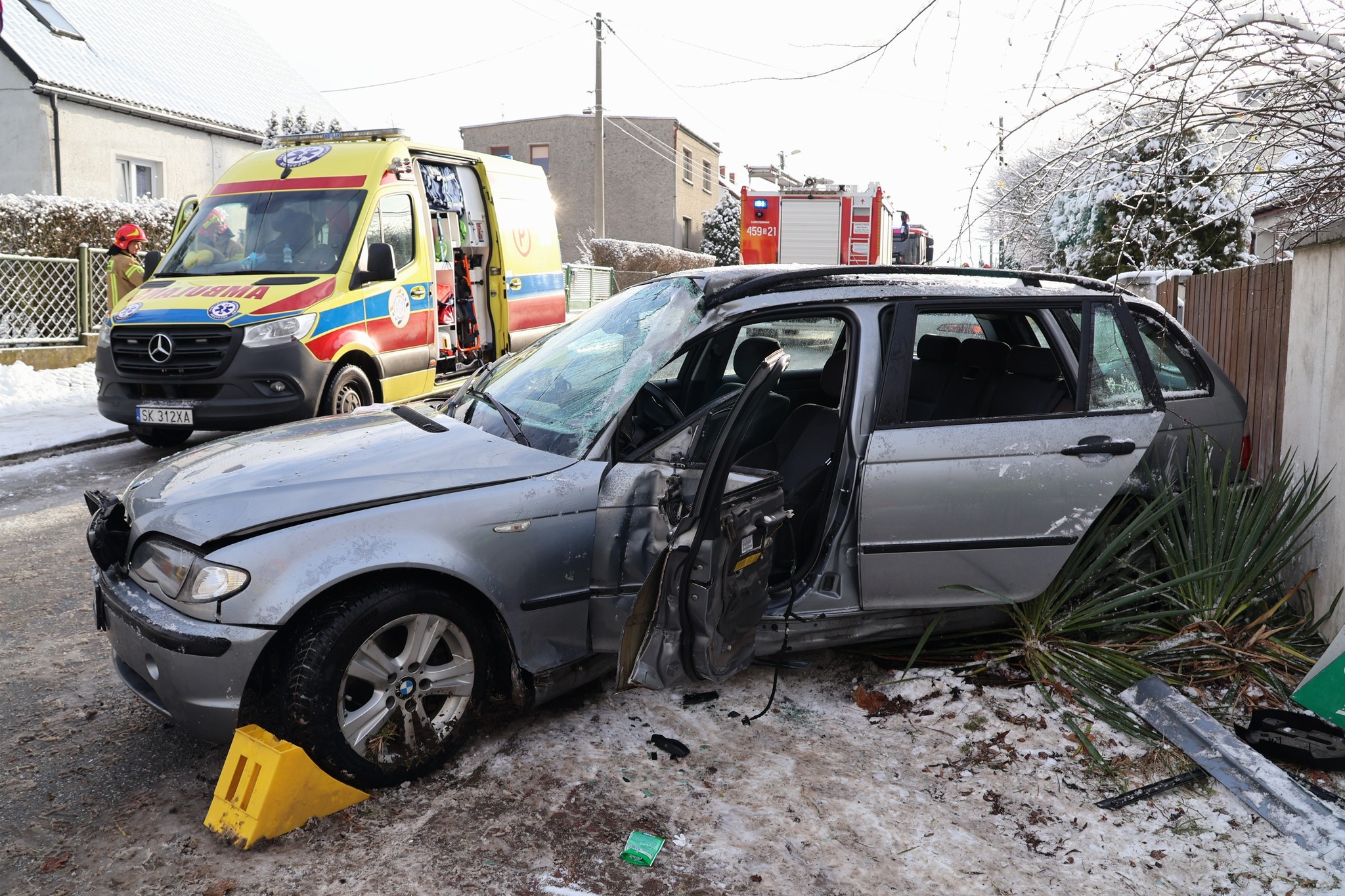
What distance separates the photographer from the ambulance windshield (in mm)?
8266

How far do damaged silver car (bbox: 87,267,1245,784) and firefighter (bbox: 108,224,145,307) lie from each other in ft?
25.1

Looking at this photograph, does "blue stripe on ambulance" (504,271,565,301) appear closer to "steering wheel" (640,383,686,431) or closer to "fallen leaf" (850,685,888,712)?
"steering wheel" (640,383,686,431)

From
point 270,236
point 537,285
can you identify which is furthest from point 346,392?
point 537,285

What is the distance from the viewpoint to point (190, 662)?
280cm

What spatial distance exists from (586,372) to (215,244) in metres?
6.31

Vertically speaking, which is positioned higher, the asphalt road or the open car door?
the open car door

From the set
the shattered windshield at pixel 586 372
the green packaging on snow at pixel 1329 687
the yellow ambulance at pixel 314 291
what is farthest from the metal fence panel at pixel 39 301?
the green packaging on snow at pixel 1329 687

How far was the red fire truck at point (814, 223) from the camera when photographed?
1767 centimetres

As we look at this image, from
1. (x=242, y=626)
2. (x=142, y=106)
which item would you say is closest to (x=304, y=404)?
(x=242, y=626)

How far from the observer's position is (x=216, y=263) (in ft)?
27.6

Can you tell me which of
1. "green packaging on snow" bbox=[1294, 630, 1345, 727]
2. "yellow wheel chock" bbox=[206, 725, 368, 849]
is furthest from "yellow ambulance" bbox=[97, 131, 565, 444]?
"green packaging on snow" bbox=[1294, 630, 1345, 727]

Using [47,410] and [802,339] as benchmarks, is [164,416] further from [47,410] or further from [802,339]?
[802,339]

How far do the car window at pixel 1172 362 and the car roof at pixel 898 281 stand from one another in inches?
9.2

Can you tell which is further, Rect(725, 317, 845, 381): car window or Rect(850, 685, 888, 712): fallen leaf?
Rect(725, 317, 845, 381): car window
